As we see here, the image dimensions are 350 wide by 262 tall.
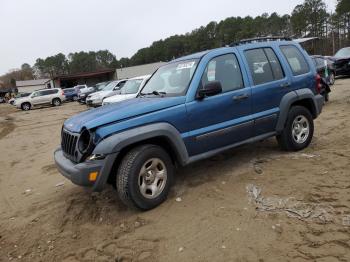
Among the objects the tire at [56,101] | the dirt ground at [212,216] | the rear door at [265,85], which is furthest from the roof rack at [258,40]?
the tire at [56,101]

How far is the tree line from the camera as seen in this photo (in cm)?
5691

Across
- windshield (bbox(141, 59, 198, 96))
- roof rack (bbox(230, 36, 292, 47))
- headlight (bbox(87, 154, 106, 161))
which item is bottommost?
headlight (bbox(87, 154, 106, 161))

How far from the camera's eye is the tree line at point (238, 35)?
5691 centimetres

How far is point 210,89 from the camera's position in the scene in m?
4.95

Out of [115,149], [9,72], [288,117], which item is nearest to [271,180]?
[288,117]

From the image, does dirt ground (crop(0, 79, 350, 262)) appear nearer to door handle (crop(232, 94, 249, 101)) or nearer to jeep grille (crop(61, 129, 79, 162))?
jeep grille (crop(61, 129, 79, 162))

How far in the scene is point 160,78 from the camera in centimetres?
598

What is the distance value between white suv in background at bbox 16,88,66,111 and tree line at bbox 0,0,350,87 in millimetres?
14871

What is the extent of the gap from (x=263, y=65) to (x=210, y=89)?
151 cm

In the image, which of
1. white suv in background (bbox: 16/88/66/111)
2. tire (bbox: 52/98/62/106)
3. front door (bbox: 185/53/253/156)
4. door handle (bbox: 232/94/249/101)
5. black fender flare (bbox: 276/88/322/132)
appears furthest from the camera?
tire (bbox: 52/98/62/106)

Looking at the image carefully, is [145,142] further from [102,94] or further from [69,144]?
[102,94]

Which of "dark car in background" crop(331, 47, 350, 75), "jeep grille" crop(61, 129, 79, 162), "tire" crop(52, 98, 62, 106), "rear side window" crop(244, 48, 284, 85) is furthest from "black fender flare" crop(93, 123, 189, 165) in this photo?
"tire" crop(52, 98, 62, 106)

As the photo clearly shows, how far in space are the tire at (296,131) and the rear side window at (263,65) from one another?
0.70 metres

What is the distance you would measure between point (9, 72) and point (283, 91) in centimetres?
15504
